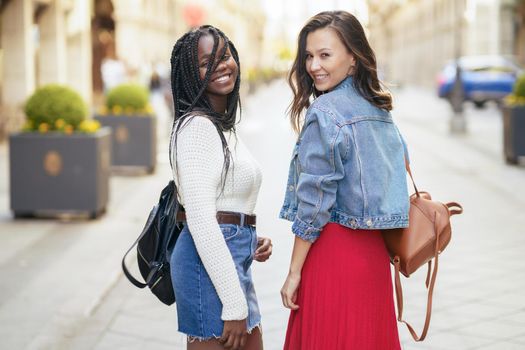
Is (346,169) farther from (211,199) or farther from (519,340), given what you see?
(519,340)

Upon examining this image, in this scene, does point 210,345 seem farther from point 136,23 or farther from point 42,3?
point 136,23

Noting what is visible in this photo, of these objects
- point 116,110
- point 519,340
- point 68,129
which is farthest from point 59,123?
point 519,340

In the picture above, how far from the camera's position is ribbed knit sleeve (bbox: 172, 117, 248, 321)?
2.80 m

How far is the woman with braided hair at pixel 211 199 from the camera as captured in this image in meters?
2.81

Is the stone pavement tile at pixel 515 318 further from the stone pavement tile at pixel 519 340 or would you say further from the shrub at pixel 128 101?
the shrub at pixel 128 101

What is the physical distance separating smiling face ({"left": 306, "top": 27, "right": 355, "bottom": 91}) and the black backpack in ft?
2.05

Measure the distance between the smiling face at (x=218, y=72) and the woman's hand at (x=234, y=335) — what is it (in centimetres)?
70

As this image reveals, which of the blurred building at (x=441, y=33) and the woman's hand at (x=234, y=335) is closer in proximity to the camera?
the woman's hand at (x=234, y=335)

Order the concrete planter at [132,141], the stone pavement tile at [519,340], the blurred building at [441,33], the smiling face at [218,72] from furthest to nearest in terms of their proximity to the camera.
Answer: the blurred building at [441,33] < the concrete planter at [132,141] < the stone pavement tile at [519,340] < the smiling face at [218,72]

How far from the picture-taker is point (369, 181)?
2.95 metres

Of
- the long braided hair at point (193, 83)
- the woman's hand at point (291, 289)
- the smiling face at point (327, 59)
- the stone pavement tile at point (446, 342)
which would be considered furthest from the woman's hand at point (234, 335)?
the stone pavement tile at point (446, 342)

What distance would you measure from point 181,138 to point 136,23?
33.1 m

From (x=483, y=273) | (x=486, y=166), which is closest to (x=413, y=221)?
(x=483, y=273)

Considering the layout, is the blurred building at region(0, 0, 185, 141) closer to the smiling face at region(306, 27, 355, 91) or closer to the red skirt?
the smiling face at region(306, 27, 355, 91)
